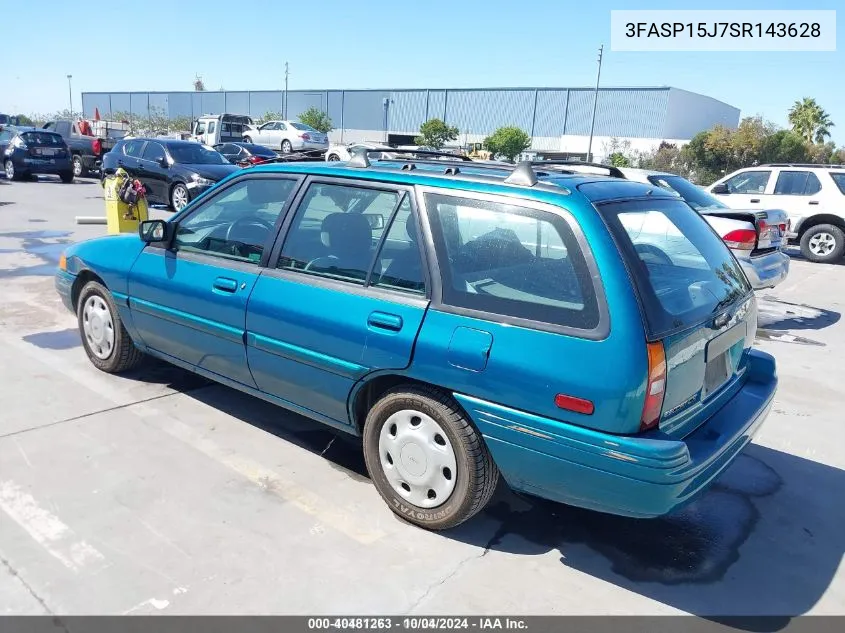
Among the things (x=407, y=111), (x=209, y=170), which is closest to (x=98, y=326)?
(x=209, y=170)

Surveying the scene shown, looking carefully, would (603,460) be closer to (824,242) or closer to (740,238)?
(740,238)

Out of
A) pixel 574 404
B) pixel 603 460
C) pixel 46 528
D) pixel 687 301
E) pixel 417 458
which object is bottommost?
pixel 46 528

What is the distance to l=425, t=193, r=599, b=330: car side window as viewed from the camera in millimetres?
2736

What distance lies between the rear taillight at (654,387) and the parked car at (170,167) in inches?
503

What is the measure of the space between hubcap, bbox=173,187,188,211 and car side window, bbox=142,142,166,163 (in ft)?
3.11

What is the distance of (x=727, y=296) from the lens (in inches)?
131

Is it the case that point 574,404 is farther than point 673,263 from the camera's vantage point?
No

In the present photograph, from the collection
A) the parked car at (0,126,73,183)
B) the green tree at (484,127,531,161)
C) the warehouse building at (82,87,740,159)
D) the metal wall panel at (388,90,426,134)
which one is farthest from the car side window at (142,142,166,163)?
the metal wall panel at (388,90,426,134)

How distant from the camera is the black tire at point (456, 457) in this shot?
2953 millimetres

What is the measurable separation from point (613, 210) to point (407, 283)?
1.00 m

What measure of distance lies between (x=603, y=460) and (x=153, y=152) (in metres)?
14.7

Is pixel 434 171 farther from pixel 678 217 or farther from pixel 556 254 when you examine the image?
pixel 678 217

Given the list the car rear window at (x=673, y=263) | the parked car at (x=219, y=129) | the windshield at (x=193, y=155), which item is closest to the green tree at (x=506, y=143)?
the parked car at (x=219, y=129)

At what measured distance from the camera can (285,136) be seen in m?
31.9
